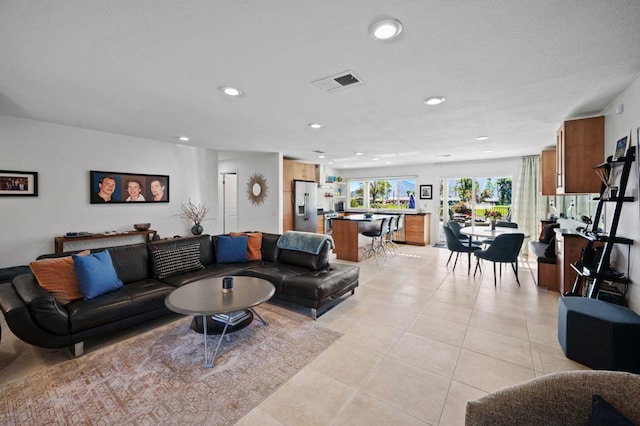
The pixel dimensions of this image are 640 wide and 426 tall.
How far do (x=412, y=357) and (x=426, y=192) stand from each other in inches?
258

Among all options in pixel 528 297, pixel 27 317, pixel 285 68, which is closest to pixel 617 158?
pixel 528 297

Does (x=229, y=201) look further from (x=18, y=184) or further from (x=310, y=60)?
(x=310, y=60)

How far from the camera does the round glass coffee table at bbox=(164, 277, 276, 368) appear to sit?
220 centimetres

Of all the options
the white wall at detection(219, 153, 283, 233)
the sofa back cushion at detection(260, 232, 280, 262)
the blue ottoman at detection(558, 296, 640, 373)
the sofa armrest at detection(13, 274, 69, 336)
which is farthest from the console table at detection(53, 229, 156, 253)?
the blue ottoman at detection(558, 296, 640, 373)

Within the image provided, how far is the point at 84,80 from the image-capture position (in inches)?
92.7

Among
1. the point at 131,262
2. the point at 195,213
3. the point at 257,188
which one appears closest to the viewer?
the point at 131,262

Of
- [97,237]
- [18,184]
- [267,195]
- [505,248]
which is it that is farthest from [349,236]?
[18,184]

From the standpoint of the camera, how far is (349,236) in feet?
19.2

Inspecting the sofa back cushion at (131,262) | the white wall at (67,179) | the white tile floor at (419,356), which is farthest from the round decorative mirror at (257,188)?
the white tile floor at (419,356)

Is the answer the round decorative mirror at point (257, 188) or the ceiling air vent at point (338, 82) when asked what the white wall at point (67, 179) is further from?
the ceiling air vent at point (338, 82)

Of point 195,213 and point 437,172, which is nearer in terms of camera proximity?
point 195,213

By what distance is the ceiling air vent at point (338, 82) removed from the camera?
2.25 meters

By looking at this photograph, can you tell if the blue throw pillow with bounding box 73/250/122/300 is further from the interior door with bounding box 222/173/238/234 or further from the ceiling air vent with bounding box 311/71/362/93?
the interior door with bounding box 222/173/238/234

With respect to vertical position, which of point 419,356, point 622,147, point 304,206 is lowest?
point 419,356
